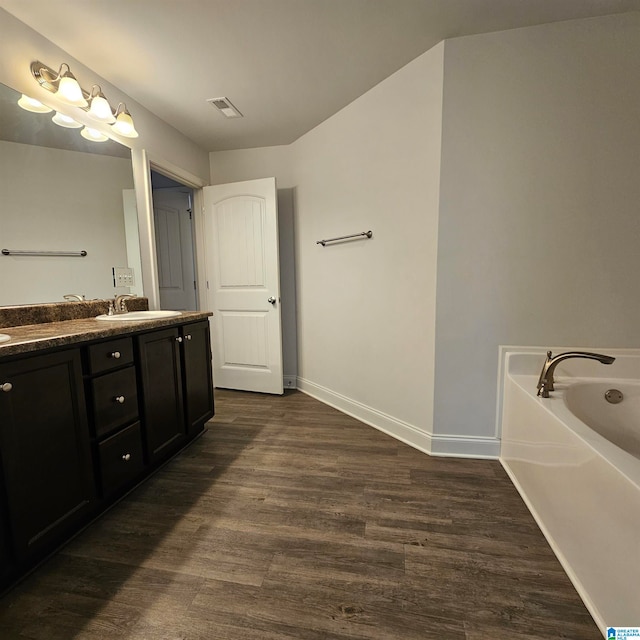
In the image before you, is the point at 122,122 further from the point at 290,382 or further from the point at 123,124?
the point at 290,382

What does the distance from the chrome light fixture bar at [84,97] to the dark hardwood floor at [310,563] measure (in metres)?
2.05

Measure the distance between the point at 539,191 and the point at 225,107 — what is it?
212cm

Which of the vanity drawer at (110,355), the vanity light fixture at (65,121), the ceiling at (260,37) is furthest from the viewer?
the vanity light fixture at (65,121)

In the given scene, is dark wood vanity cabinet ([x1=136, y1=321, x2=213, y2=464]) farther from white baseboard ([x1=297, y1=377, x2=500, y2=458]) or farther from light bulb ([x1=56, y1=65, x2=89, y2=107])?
light bulb ([x1=56, y1=65, x2=89, y2=107])

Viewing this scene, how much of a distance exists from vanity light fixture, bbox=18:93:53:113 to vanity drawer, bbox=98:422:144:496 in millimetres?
1637

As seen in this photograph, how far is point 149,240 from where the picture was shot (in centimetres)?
237

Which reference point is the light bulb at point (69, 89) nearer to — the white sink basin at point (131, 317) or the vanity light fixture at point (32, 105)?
the vanity light fixture at point (32, 105)

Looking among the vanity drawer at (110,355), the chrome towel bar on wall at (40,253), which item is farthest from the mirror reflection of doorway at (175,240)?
the vanity drawer at (110,355)

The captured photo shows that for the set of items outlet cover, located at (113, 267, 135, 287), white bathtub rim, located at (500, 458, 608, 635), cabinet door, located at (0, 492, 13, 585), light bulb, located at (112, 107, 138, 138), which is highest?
light bulb, located at (112, 107, 138, 138)

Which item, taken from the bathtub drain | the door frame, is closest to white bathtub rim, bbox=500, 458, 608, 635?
A: the bathtub drain

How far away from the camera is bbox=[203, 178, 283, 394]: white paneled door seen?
293 centimetres

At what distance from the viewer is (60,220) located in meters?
1.78

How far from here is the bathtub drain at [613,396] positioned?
163 centimetres

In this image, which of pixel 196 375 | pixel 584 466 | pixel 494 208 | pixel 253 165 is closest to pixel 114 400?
pixel 196 375
